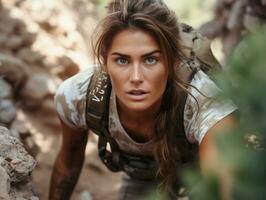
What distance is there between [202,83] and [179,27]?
0.87 ft

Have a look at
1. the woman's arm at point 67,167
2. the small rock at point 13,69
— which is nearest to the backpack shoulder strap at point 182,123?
the woman's arm at point 67,167

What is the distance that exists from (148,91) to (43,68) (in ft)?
7.02

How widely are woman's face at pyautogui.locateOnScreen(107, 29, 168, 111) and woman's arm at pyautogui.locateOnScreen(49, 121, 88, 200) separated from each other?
2.18 feet

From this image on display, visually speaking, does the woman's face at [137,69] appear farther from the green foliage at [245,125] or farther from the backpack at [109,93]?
the green foliage at [245,125]

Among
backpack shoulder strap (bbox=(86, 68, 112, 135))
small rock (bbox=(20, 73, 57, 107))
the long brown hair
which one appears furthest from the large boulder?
small rock (bbox=(20, 73, 57, 107))

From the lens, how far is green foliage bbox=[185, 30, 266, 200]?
21.9 inches

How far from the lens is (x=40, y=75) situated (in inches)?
158

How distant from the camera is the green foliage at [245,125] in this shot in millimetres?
556

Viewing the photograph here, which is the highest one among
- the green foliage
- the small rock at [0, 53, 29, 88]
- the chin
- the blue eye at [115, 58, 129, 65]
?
the green foliage

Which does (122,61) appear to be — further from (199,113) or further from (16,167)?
(16,167)

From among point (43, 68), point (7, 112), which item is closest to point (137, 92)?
point (7, 112)

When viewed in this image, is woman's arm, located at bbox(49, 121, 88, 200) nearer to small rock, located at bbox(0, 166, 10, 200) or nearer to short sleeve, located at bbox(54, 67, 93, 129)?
short sleeve, located at bbox(54, 67, 93, 129)

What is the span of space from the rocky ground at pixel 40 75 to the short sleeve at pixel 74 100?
1.08 meters

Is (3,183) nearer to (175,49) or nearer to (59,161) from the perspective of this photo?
(175,49)
